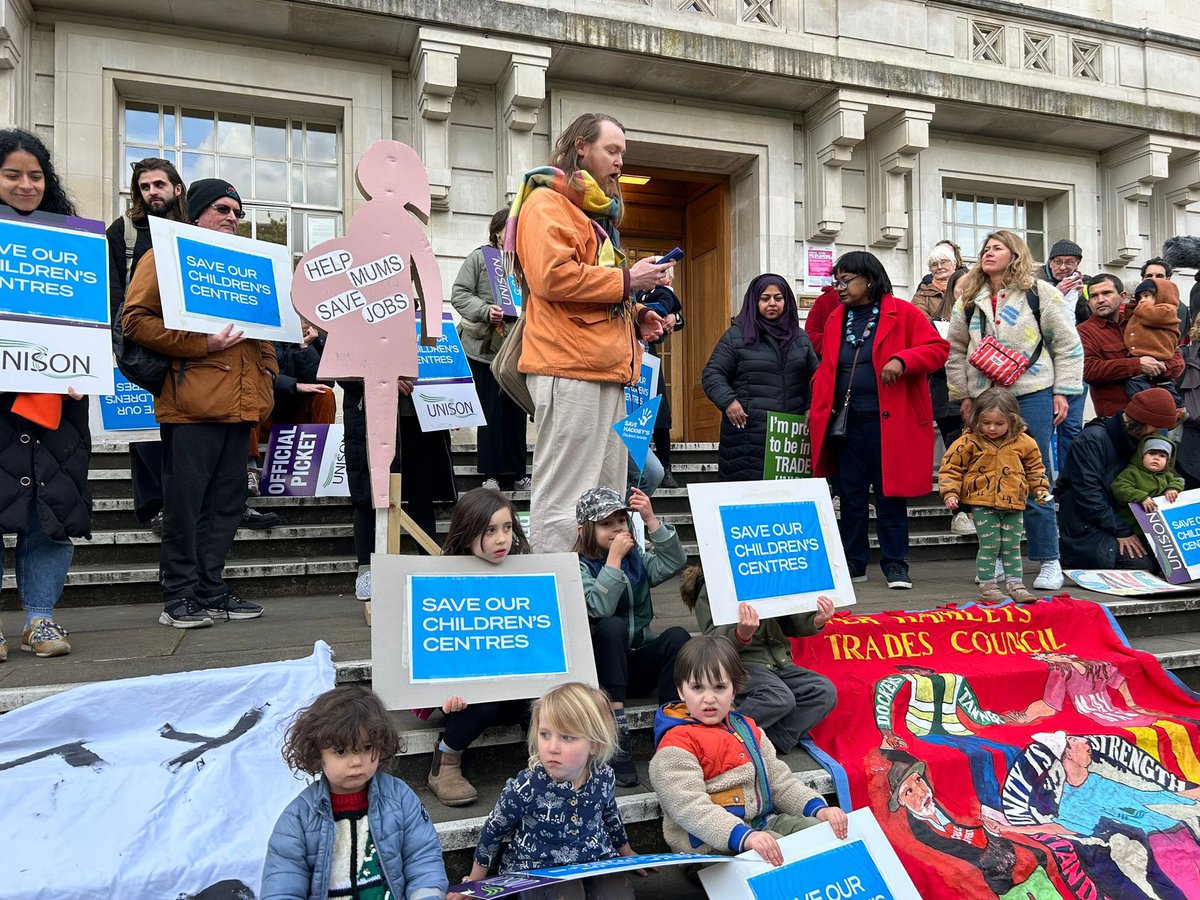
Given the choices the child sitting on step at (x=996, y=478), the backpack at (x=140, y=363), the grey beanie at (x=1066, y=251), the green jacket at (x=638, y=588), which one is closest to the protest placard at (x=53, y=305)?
the backpack at (x=140, y=363)

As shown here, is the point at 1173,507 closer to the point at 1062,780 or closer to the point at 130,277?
the point at 1062,780

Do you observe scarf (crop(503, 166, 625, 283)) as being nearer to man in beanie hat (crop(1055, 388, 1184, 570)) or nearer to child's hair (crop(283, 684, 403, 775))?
child's hair (crop(283, 684, 403, 775))

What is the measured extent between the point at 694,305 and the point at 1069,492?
560 centimetres

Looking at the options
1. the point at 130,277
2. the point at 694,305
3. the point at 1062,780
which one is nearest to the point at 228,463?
the point at 130,277

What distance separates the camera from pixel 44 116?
294 inches

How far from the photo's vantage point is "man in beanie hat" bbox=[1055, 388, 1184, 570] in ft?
17.5

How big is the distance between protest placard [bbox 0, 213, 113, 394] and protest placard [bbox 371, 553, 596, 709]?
155 cm

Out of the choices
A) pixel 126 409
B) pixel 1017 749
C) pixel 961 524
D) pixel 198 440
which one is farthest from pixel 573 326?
pixel 961 524

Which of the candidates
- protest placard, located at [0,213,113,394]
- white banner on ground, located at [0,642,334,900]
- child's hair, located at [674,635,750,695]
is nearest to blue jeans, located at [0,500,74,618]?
protest placard, located at [0,213,113,394]

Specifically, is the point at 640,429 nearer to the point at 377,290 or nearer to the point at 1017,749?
the point at 377,290

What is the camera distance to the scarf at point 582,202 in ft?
11.1

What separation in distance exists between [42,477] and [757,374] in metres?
3.81

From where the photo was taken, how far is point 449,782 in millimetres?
2787

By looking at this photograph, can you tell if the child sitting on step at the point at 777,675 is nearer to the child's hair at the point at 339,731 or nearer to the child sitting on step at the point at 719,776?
the child sitting on step at the point at 719,776
